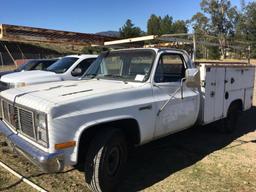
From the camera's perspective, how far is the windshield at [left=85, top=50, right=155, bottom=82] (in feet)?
16.4

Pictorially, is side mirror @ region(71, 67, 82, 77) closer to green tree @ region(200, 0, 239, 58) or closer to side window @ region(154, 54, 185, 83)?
side window @ region(154, 54, 185, 83)

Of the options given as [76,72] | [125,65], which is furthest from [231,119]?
[76,72]

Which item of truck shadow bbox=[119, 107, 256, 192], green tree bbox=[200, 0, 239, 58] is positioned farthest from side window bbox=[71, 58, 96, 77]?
green tree bbox=[200, 0, 239, 58]

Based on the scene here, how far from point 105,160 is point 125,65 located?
1908mm

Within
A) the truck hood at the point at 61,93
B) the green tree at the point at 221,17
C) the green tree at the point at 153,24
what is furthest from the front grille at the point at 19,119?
the green tree at the point at 153,24

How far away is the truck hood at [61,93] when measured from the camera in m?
3.77

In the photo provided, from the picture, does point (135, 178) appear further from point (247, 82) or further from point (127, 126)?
point (247, 82)

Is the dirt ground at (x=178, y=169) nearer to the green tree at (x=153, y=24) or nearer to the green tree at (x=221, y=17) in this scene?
the green tree at (x=221, y=17)

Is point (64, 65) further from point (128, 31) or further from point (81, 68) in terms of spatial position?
point (128, 31)

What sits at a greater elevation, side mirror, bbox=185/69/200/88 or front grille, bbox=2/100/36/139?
side mirror, bbox=185/69/200/88

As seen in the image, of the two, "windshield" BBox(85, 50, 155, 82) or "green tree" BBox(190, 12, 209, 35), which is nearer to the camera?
"windshield" BBox(85, 50, 155, 82)

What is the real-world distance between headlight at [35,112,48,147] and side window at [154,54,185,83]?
196 cm

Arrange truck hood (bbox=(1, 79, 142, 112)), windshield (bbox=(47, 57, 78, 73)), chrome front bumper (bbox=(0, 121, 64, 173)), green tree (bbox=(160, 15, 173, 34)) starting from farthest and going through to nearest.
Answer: green tree (bbox=(160, 15, 173, 34)), windshield (bbox=(47, 57, 78, 73)), truck hood (bbox=(1, 79, 142, 112)), chrome front bumper (bbox=(0, 121, 64, 173))

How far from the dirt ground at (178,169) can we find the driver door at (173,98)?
0.64m
